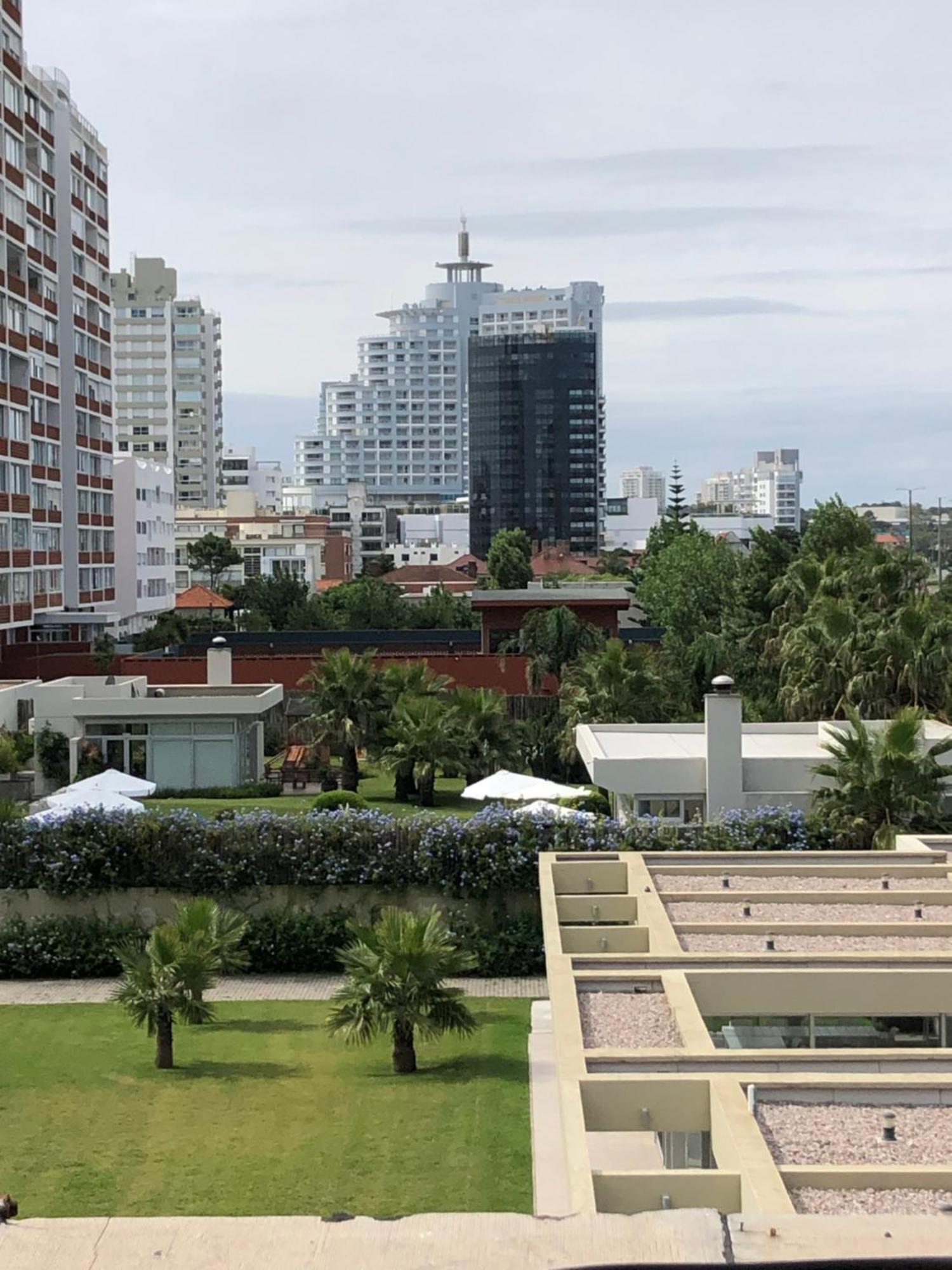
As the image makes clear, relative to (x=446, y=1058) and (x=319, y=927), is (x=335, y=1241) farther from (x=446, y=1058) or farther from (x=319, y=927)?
(x=319, y=927)

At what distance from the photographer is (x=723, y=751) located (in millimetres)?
25906

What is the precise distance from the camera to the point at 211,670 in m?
44.2

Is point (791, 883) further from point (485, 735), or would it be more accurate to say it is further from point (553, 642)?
point (553, 642)

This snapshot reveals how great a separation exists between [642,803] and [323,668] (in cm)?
1381

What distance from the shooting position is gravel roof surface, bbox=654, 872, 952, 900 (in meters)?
17.3

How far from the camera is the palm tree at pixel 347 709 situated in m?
38.1

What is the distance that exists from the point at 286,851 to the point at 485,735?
40.4 feet

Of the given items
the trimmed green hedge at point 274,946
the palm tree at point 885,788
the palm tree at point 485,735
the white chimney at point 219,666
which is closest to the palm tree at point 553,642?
the white chimney at point 219,666

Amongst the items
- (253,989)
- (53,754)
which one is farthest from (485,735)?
(253,989)

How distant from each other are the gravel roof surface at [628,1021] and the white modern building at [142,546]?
60838 millimetres

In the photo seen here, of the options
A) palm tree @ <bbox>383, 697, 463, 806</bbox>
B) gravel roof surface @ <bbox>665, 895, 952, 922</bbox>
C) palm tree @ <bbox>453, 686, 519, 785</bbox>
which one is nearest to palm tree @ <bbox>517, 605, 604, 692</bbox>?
palm tree @ <bbox>453, 686, 519, 785</bbox>

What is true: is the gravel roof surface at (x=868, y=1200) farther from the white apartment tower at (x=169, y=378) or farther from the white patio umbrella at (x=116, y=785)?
the white apartment tower at (x=169, y=378)

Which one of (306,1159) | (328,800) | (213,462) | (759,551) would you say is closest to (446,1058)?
(306,1159)

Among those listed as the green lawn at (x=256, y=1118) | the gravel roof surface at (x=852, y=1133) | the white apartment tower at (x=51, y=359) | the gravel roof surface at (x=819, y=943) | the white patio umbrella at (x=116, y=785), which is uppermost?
the white apartment tower at (x=51, y=359)
